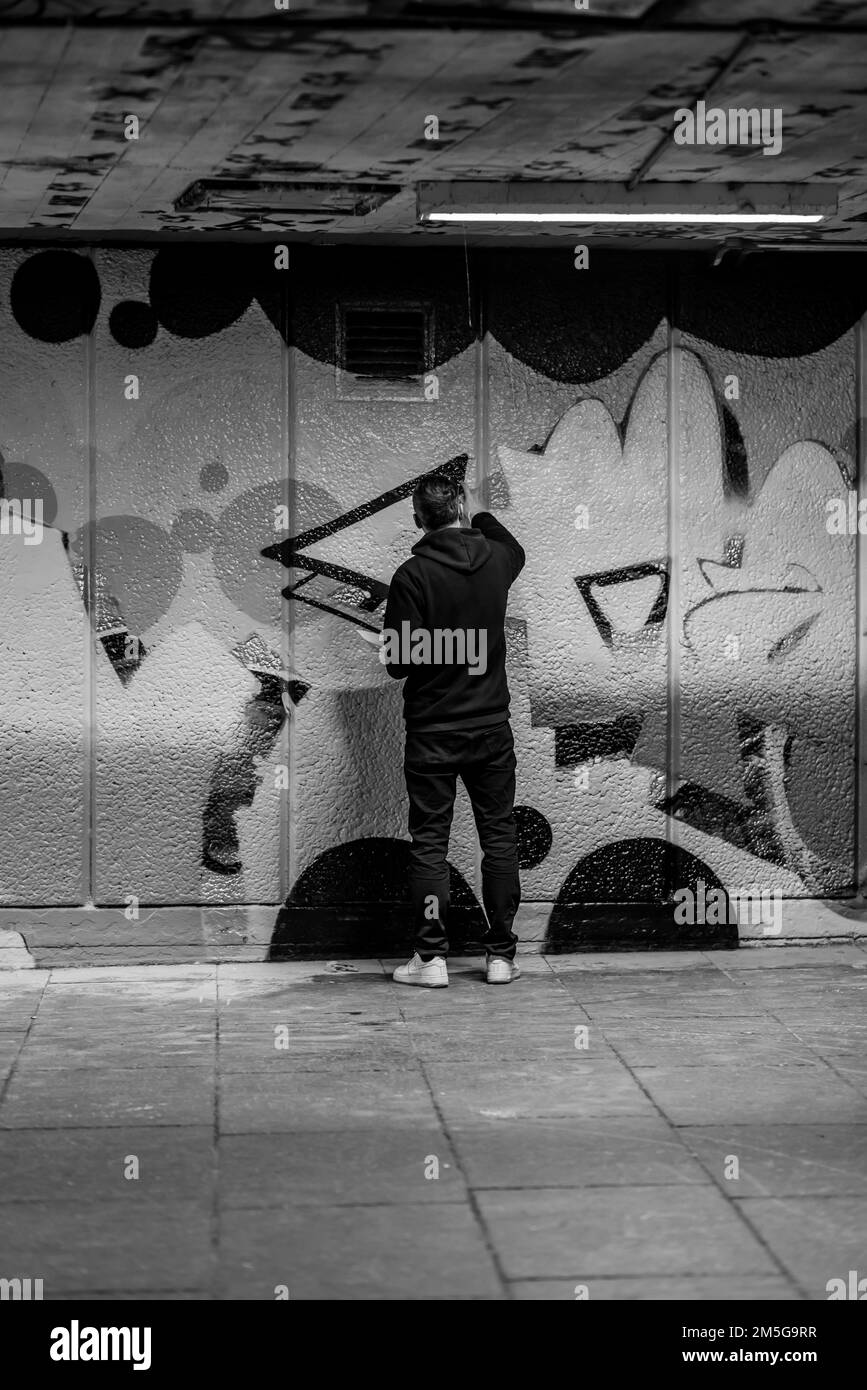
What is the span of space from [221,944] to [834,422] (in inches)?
141

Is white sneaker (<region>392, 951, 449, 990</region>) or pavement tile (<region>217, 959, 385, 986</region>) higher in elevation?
white sneaker (<region>392, 951, 449, 990</region>)

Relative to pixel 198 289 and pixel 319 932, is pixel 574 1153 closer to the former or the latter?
pixel 319 932

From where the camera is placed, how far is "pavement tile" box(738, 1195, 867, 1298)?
4.18m

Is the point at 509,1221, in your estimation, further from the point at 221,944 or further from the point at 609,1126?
the point at 221,944

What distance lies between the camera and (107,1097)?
568 centimetres

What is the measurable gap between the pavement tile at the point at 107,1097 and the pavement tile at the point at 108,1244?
0.74m

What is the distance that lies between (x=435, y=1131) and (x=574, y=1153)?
45 cm

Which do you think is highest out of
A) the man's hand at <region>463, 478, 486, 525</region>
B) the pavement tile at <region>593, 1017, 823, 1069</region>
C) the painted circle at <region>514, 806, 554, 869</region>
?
the man's hand at <region>463, 478, 486, 525</region>

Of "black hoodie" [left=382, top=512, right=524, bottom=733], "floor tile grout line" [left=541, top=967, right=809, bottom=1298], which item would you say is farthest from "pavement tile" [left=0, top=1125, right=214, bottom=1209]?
"black hoodie" [left=382, top=512, right=524, bottom=733]

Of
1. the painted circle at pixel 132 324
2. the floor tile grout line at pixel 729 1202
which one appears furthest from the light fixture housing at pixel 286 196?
the floor tile grout line at pixel 729 1202

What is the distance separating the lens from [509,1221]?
4551 millimetres

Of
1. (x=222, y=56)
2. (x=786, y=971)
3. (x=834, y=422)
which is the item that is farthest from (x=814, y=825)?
(x=222, y=56)

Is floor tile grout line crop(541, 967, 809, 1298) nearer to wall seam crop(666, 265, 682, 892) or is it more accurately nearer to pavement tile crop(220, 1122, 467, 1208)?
pavement tile crop(220, 1122, 467, 1208)

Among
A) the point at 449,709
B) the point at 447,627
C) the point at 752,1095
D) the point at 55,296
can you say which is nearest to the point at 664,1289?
the point at 752,1095
